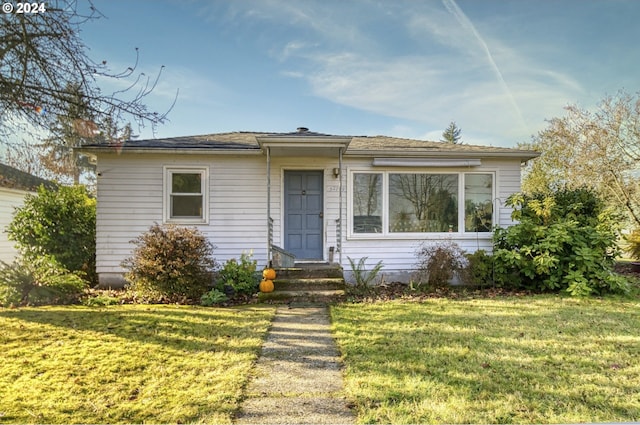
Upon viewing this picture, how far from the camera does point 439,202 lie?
26.3 ft

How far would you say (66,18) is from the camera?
3.92 m

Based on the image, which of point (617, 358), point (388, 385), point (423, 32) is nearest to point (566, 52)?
point (423, 32)

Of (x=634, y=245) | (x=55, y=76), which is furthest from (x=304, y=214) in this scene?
(x=634, y=245)

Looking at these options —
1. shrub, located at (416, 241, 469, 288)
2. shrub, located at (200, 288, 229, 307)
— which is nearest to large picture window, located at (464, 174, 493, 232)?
shrub, located at (416, 241, 469, 288)

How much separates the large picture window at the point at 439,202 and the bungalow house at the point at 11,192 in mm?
6146

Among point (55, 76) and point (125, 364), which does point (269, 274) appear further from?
point (55, 76)

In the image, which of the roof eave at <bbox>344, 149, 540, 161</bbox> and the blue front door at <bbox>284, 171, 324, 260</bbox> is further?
the blue front door at <bbox>284, 171, 324, 260</bbox>

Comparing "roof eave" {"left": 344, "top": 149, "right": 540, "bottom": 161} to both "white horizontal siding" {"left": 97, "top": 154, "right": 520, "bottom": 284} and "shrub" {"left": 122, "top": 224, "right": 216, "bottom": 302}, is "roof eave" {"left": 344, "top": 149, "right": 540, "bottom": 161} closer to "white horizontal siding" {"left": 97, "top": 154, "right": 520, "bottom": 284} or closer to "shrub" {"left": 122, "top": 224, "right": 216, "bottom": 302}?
"white horizontal siding" {"left": 97, "top": 154, "right": 520, "bottom": 284}

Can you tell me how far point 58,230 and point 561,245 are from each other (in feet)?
35.4

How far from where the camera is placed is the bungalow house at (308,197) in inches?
295

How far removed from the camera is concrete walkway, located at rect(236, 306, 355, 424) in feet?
8.15

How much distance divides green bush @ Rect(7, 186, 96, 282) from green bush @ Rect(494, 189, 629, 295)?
9.26 metres

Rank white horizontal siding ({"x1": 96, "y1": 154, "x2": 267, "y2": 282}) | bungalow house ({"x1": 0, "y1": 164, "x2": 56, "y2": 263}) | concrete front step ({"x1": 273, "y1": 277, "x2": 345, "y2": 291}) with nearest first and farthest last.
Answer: bungalow house ({"x1": 0, "y1": 164, "x2": 56, "y2": 263}), concrete front step ({"x1": 273, "y1": 277, "x2": 345, "y2": 291}), white horizontal siding ({"x1": 96, "y1": 154, "x2": 267, "y2": 282})

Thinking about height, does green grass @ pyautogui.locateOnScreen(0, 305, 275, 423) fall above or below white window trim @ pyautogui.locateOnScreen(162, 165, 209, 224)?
below
